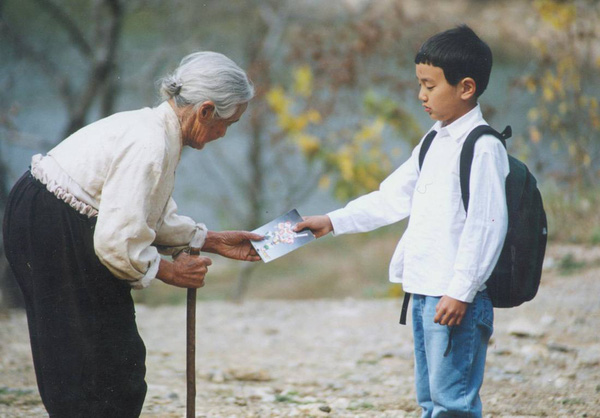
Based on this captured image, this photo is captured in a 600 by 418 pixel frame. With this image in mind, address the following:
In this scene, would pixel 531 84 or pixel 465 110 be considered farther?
pixel 531 84

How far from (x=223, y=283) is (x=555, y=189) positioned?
440 cm

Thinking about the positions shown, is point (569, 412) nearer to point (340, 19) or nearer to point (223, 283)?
point (340, 19)

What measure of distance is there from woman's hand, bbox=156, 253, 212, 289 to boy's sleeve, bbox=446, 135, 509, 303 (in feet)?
2.93

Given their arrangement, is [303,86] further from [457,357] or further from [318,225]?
[457,357]

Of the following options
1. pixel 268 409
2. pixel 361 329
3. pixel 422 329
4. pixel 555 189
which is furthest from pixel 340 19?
pixel 422 329

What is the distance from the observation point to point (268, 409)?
3.78 metres

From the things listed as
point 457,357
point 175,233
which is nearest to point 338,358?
point 175,233

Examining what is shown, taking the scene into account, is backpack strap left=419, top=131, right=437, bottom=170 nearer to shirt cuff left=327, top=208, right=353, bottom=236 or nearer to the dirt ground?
shirt cuff left=327, top=208, right=353, bottom=236

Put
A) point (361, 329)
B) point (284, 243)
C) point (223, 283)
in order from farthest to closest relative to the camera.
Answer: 1. point (223, 283)
2. point (361, 329)
3. point (284, 243)

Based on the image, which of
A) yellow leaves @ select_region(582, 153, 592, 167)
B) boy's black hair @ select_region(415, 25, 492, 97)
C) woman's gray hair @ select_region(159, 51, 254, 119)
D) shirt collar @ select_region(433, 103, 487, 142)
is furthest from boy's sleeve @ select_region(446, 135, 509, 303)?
yellow leaves @ select_region(582, 153, 592, 167)

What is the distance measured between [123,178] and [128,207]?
0.09 meters

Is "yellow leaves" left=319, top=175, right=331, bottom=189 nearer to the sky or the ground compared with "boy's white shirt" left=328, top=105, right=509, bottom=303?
nearer to the sky

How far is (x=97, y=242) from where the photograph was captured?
2.41 m

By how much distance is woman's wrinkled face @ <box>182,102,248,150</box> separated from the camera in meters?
2.62
